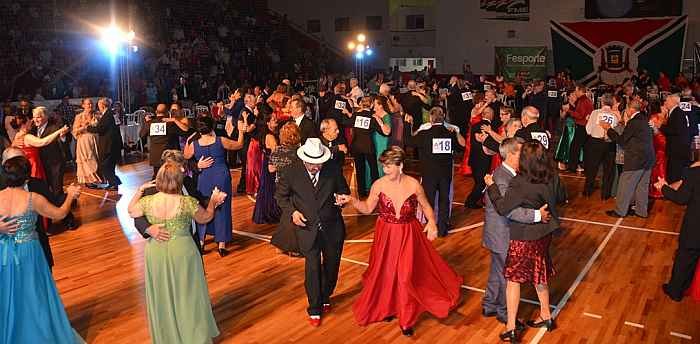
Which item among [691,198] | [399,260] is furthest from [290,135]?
[691,198]

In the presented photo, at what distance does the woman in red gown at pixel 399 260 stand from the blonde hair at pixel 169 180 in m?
1.31

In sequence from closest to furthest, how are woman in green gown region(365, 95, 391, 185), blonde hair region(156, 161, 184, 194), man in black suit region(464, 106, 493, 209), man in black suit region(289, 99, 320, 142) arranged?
blonde hair region(156, 161, 184, 194), man in black suit region(289, 99, 320, 142), man in black suit region(464, 106, 493, 209), woman in green gown region(365, 95, 391, 185)

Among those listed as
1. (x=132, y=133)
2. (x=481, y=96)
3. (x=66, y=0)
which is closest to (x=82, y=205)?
(x=132, y=133)

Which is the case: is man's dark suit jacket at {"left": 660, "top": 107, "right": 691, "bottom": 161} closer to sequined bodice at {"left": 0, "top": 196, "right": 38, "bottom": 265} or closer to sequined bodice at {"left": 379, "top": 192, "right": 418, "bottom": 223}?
sequined bodice at {"left": 379, "top": 192, "right": 418, "bottom": 223}

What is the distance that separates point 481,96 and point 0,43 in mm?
12642

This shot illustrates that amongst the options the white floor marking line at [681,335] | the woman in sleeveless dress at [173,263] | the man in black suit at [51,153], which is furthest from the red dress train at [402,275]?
the man in black suit at [51,153]

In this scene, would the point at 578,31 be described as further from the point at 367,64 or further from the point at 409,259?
the point at 409,259

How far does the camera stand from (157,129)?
27.1 feet

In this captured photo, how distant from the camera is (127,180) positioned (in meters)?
11.3

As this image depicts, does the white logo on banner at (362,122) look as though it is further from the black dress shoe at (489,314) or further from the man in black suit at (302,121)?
the black dress shoe at (489,314)

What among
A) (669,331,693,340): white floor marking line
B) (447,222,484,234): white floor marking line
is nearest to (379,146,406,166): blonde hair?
(669,331,693,340): white floor marking line

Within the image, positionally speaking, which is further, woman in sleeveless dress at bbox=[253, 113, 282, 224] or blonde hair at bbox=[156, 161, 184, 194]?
woman in sleeveless dress at bbox=[253, 113, 282, 224]

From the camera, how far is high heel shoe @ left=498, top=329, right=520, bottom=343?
4918mm

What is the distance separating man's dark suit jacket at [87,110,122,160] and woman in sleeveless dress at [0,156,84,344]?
5420mm
